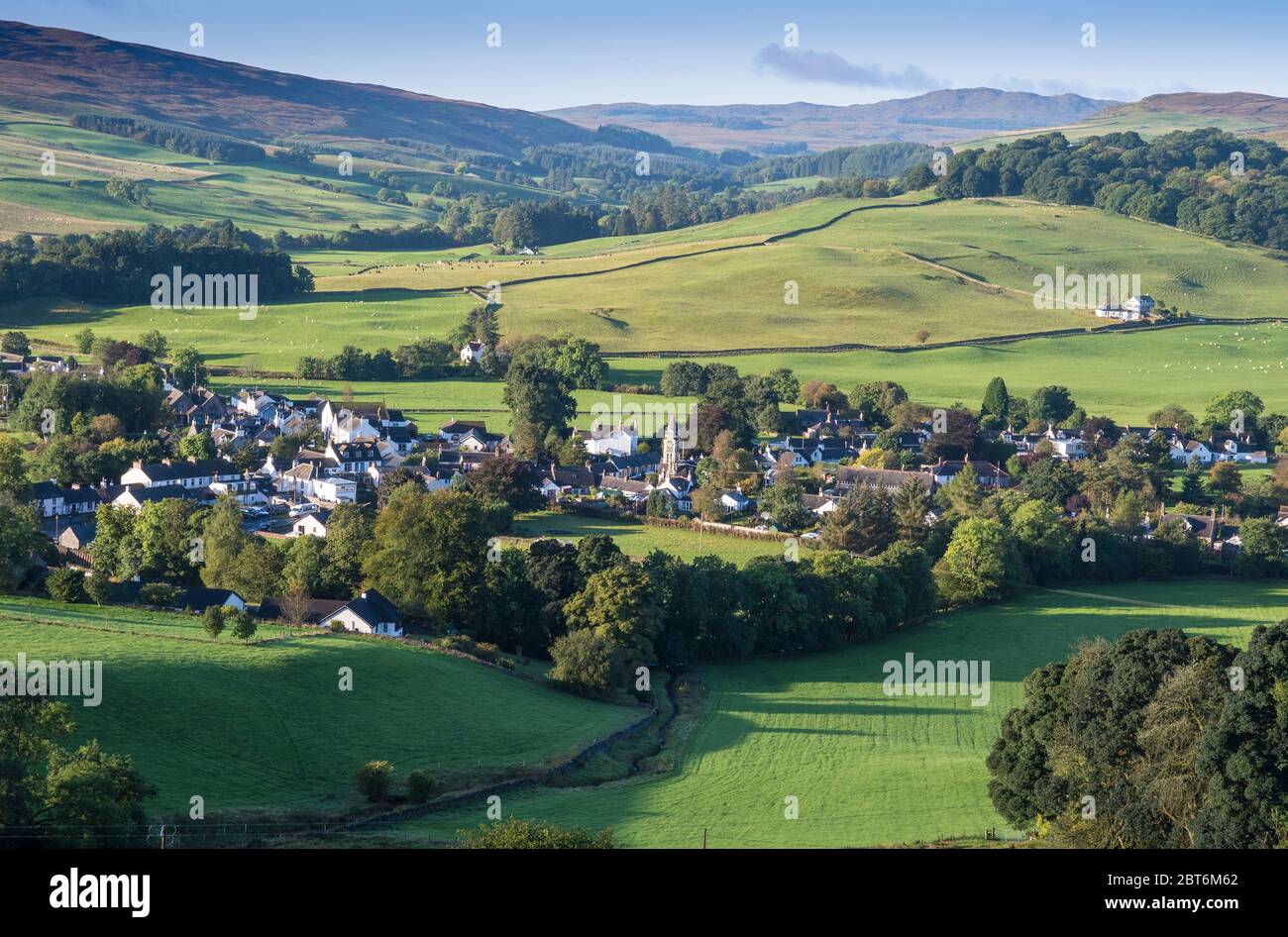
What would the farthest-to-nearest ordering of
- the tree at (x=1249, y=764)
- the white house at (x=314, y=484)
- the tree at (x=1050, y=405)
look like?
1. the tree at (x=1050, y=405)
2. the white house at (x=314, y=484)
3. the tree at (x=1249, y=764)

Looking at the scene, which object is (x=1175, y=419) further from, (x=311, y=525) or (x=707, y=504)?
(x=311, y=525)

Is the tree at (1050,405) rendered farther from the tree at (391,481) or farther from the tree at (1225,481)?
the tree at (391,481)

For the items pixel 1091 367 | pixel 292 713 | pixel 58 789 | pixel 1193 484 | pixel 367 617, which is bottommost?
pixel 292 713

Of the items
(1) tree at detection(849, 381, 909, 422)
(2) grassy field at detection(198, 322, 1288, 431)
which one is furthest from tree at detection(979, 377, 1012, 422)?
(1) tree at detection(849, 381, 909, 422)

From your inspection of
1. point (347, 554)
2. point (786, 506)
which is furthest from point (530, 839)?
point (786, 506)

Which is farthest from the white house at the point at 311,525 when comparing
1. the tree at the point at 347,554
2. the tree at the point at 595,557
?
the tree at the point at 595,557
